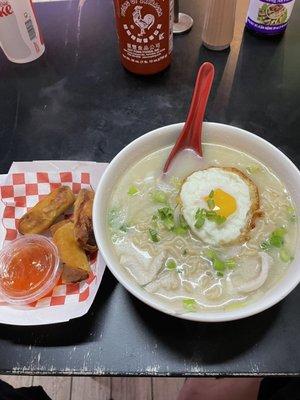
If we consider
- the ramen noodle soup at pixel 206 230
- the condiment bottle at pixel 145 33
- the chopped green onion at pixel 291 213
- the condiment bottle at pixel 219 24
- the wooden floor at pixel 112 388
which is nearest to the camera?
the ramen noodle soup at pixel 206 230

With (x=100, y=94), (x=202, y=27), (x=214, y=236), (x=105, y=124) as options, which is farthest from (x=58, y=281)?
(x=202, y=27)

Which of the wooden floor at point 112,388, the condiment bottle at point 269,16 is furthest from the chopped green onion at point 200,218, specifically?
the wooden floor at point 112,388

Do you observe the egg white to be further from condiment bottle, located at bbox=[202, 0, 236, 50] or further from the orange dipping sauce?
condiment bottle, located at bbox=[202, 0, 236, 50]

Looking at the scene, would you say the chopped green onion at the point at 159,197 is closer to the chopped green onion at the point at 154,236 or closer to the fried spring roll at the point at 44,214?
the chopped green onion at the point at 154,236

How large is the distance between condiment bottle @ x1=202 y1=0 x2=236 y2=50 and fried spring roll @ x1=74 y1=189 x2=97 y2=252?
0.93 metres

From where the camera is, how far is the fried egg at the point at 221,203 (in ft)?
3.68

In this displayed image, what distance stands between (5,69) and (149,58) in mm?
655

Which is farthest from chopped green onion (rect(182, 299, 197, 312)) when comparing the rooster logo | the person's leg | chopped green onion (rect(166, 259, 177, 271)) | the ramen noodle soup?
the rooster logo

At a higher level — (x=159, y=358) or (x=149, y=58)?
(x=149, y=58)

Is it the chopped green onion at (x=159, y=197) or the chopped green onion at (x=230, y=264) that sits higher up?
the chopped green onion at (x=159, y=197)

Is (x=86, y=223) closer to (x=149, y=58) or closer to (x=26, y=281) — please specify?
(x=26, y=281)

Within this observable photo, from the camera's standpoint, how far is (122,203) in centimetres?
120

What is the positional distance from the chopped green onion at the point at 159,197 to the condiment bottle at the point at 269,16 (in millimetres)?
960

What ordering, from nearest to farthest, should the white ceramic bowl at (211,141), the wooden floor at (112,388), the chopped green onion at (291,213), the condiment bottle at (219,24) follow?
the white ceramic bowl at (211,141) < the chopped green onion at (291,213) < the condiment bottle at (219,24) < the wooden floor at (112,388)
